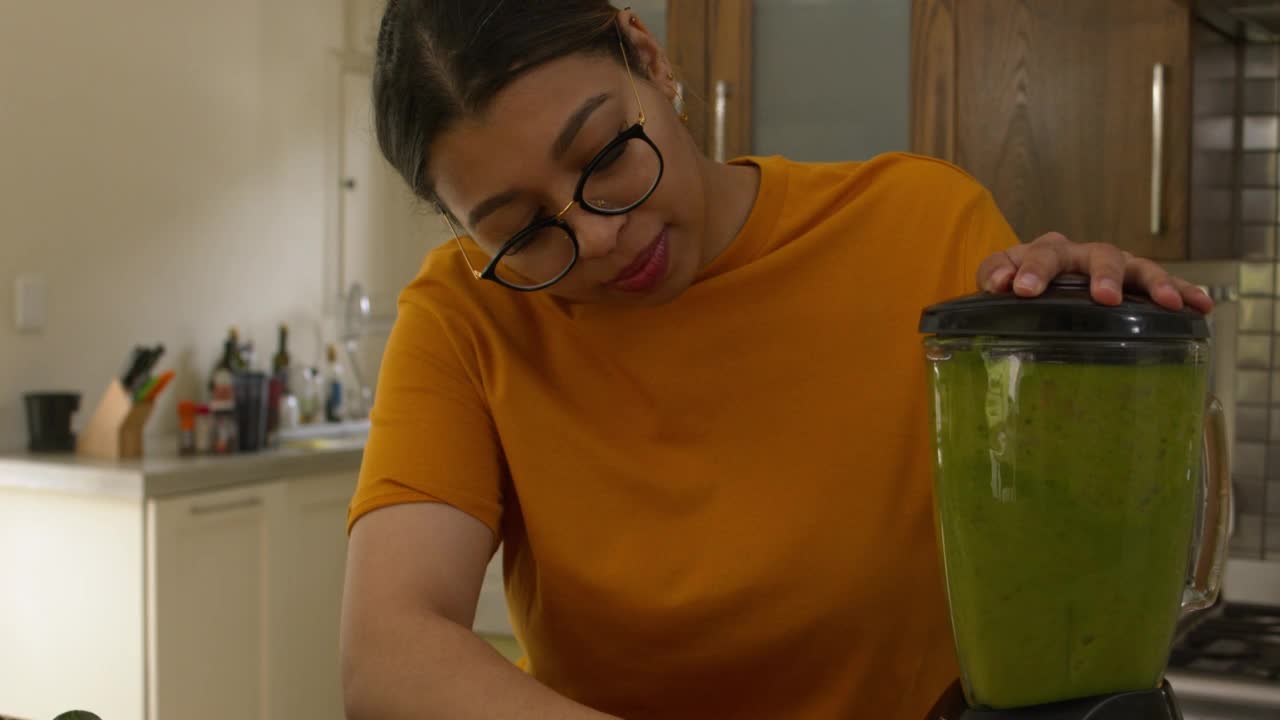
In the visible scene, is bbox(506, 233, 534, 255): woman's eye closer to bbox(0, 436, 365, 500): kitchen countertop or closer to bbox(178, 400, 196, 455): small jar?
bbox(0, 436, 365, 500): kitchen countertop

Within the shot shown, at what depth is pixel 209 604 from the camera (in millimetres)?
2896

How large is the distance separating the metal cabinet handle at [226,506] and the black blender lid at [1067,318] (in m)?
2.45

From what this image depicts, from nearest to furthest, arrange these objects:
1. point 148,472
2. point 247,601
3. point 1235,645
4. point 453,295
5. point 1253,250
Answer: point 453,295 → point 1235,645 → point 1253,250 → point 148,472 → point 247,601

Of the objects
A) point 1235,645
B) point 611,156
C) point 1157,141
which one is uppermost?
point 1157,141

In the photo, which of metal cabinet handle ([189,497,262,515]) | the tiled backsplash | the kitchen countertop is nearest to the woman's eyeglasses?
the tiled backsplash

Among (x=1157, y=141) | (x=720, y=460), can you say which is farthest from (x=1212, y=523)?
(x=1157, y=141)

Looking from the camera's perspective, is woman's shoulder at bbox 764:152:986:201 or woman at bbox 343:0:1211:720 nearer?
woman at bbox 343:0:1211:720

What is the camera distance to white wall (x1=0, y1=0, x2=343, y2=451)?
3137 millimetres

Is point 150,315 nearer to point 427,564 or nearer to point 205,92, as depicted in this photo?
point 205,92

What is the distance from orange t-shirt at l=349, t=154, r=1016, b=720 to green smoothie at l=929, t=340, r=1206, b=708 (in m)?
0.30

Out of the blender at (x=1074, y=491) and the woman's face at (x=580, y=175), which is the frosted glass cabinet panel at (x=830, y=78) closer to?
the woman's face at (x=580, y=175)

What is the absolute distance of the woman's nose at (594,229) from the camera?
89cm

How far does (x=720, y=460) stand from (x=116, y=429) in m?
2.29

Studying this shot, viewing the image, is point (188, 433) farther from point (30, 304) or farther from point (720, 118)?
point (720, 118)
